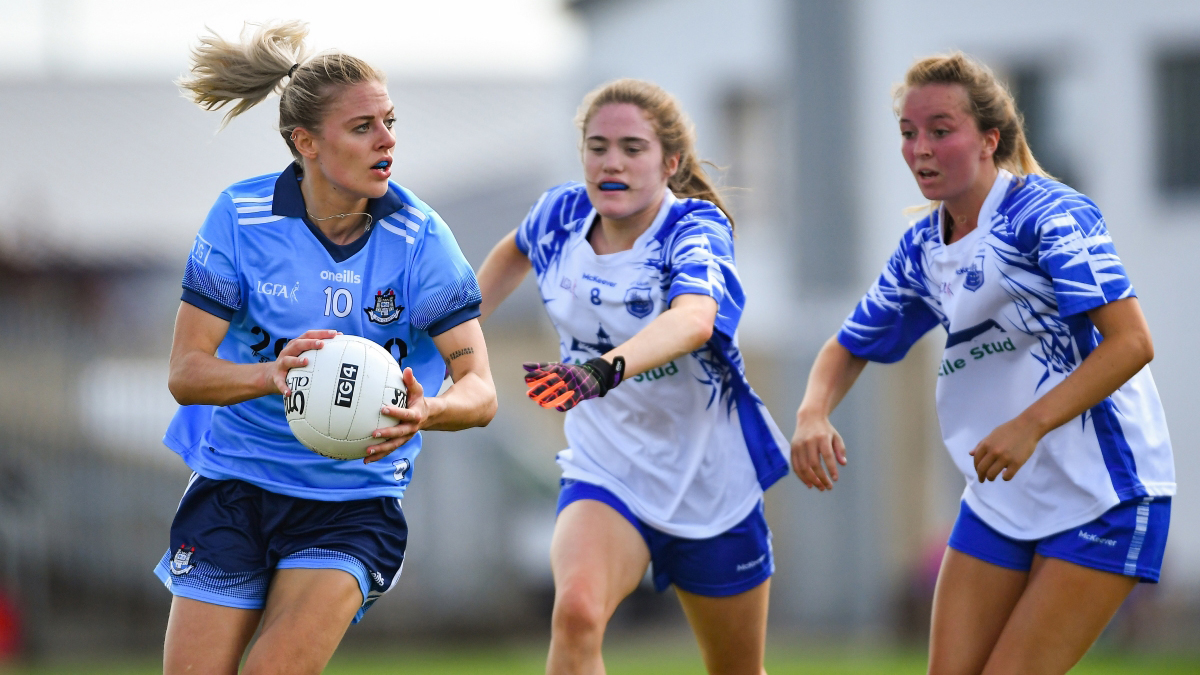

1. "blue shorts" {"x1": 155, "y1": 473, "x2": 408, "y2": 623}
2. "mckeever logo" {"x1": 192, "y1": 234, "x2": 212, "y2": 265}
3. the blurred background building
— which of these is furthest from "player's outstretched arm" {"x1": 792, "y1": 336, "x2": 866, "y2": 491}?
the blurred background building

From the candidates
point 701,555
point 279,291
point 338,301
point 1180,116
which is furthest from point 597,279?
point 1180,116

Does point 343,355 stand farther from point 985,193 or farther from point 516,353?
point 516,353

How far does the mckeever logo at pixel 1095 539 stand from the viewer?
4.12 m

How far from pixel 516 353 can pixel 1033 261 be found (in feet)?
56.2

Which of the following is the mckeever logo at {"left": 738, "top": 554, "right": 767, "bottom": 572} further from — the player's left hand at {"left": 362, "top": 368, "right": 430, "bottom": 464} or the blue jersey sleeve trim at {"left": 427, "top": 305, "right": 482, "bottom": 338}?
the player's left hand at {"left": 362, "top": 368, "right": 430, "bottom": 464}

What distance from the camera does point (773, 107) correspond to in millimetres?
19453

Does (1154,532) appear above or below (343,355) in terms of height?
below

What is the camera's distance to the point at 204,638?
3803 millimetres

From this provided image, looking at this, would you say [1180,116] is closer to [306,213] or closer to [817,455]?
[817,455]

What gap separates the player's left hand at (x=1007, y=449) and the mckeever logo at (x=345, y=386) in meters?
1.79

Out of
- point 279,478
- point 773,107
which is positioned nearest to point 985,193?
point 279,478

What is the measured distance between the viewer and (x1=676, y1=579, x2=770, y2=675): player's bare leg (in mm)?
4938

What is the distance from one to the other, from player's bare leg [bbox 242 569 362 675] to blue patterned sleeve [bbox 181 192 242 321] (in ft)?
2.61

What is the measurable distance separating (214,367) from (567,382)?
0.99 meters
